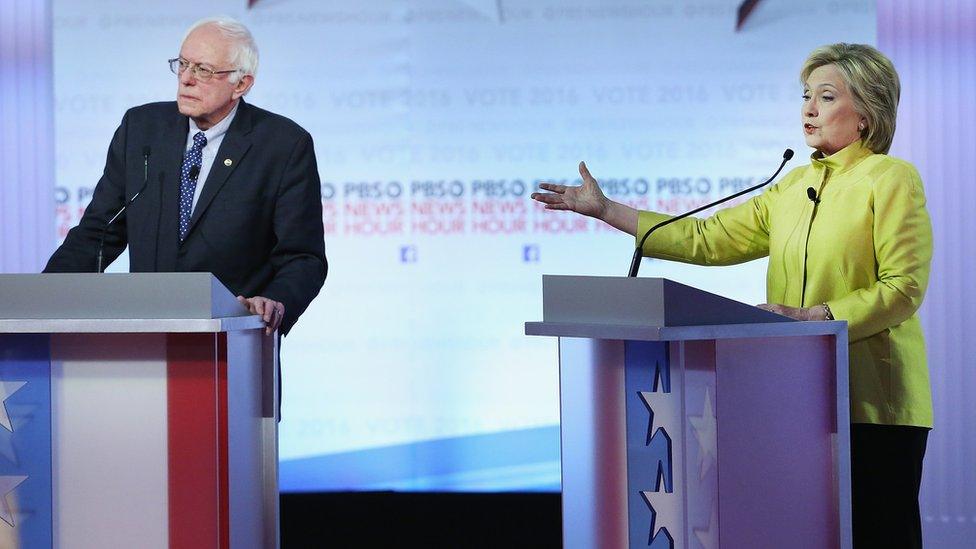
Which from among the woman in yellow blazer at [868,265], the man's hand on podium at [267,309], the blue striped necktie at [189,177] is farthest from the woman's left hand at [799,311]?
the blue striped necktie at [189,177]

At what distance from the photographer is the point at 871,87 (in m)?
2.49

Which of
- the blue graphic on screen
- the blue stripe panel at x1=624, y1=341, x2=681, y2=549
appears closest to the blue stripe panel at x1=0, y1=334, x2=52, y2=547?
the blue stripe panel at x1=624, y1=341, x2=681, y2=549

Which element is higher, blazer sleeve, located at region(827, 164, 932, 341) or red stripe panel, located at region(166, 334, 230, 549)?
blazer sleeve, located at region(827, 164, 932, 341)

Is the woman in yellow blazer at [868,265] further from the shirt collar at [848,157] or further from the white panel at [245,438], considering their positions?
the white panel at [245,438]

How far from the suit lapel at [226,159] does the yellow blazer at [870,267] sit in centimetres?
130

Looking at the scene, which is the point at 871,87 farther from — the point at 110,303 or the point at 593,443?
the point at 110,303

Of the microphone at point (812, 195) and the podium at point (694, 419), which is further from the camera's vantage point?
the microphone at point (812, 195)

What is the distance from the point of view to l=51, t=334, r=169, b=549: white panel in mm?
2084

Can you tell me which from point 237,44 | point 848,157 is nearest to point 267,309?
point 237,44

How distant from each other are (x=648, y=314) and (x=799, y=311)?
0.46 m

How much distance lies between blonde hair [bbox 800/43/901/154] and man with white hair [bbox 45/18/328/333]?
1285 millimetres

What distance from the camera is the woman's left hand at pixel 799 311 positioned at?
2256mm

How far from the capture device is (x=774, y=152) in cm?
493

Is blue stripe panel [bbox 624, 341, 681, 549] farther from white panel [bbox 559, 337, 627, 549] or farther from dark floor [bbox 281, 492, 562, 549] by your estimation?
dark floor [bbox 281, 492, 562, 549]
